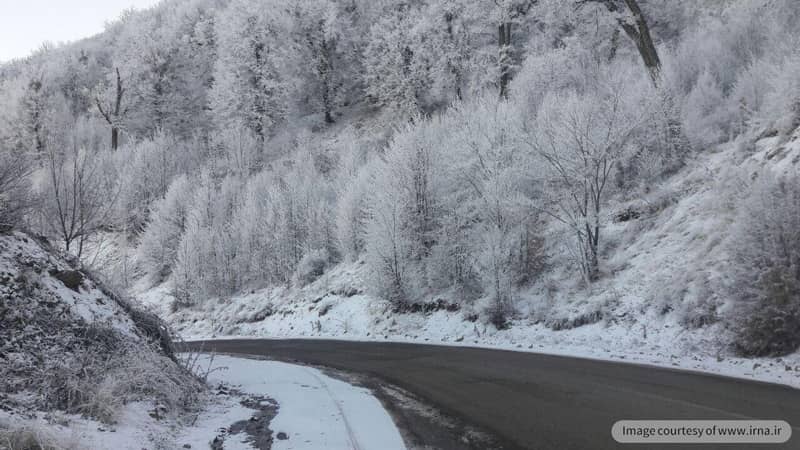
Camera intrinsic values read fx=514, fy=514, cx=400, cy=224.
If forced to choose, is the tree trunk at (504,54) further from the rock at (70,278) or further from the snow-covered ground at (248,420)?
the rock at (70,278)

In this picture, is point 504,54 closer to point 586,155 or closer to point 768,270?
point 586,155


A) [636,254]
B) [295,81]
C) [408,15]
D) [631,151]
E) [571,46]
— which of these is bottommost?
[636,254]

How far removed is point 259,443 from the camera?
6.20m

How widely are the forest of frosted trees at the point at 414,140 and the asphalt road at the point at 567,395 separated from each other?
3049mm

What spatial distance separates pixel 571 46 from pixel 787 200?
1894 centimetres

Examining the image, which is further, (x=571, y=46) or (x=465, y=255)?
(x=571, y=46)

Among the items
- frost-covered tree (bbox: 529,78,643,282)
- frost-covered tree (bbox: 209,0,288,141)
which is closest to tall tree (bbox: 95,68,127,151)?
frost-covered tree (bbox: 209,0,288,141)

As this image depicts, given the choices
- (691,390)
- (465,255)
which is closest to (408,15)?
(465,255)

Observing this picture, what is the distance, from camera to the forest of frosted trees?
1650cm

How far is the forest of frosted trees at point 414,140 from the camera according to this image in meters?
16.5

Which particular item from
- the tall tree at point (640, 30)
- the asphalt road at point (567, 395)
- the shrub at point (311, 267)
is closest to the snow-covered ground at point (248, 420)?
the asphalt road at point (567, 395)

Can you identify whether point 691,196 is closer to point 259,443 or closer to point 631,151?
point 631,151

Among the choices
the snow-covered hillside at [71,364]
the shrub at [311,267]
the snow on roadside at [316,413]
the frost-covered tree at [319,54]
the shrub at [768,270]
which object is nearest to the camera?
the snow-covered hillside at [71,364]

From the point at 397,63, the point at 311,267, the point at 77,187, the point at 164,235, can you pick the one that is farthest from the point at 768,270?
the point at 164,235
